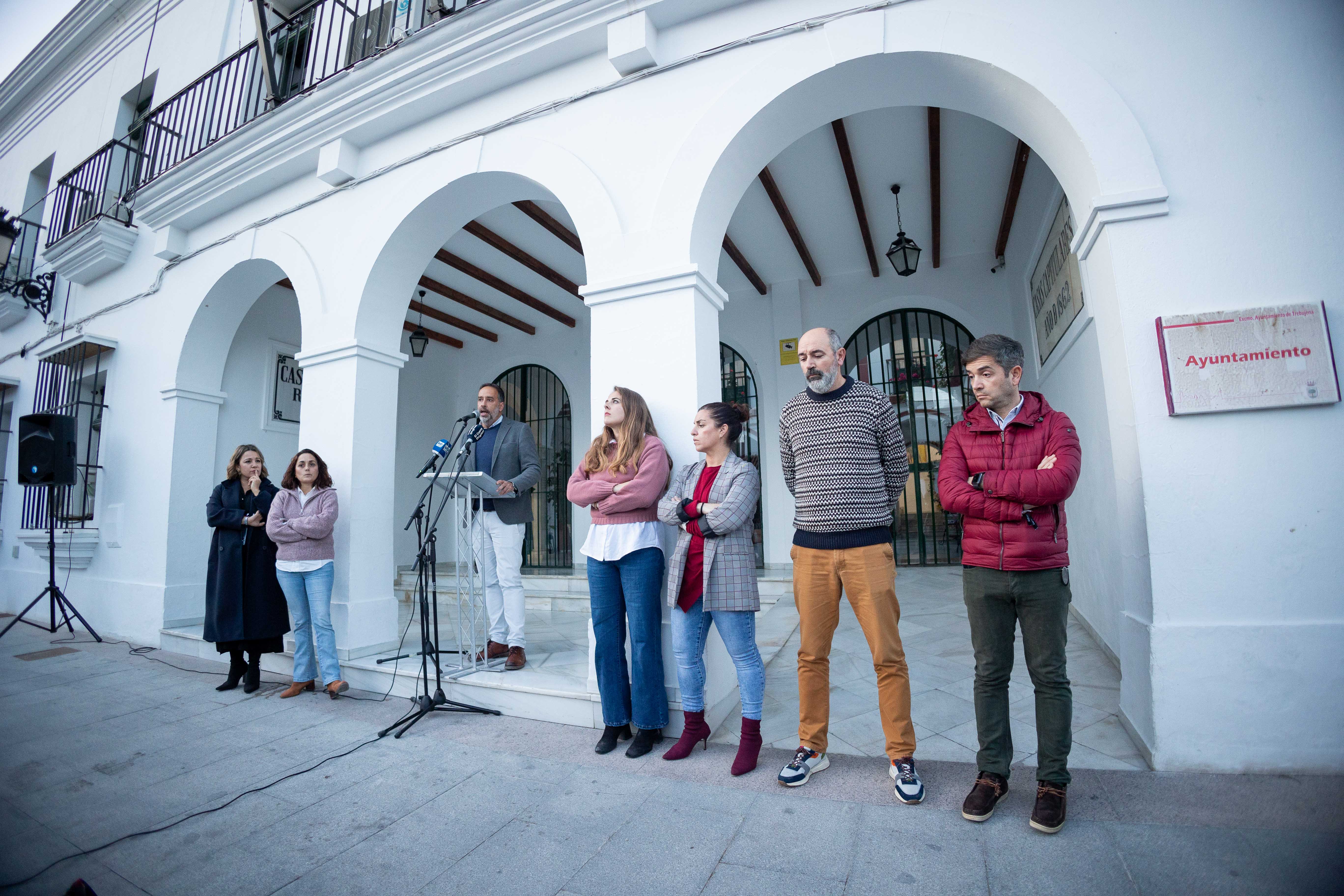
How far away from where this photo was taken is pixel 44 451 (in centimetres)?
548

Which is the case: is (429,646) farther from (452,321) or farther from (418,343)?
(452,321)

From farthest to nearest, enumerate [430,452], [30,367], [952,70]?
[430,452] → [30,367] → [952,70]

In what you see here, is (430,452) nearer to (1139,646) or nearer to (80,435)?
(80,435)

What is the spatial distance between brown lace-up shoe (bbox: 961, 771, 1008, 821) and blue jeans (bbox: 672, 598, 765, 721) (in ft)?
2.49

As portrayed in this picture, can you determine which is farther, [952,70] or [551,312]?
[551,312]

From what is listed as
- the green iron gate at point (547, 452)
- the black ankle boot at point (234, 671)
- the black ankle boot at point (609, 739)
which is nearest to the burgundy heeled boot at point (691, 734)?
the black ankle boot at point (609, 739)

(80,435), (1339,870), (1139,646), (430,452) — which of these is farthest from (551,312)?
(1339,870)

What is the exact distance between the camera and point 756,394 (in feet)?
25.1

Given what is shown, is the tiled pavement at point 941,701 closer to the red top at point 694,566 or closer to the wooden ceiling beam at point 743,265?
the red top at point 694,566

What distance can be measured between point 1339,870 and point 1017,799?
29.3 inches

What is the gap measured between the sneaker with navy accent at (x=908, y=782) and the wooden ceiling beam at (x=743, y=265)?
4.58 m

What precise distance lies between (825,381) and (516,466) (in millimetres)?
2198

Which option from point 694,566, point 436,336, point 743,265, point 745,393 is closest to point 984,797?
point 694,566

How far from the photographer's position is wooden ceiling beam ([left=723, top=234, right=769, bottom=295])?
6.10 meters
